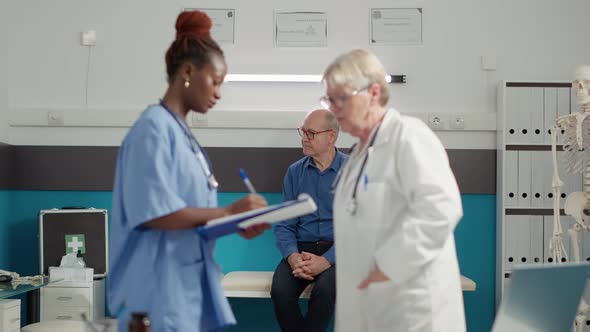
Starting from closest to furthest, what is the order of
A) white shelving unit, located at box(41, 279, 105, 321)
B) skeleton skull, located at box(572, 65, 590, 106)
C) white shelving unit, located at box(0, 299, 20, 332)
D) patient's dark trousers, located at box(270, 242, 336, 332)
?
1. white shelving unit, located at box(0, 299, 20, 332)
2. patient's dark trousers, located at box(270, 242, 336, 332)
3. skeleton skull, located at box(572, 65, 590, 106)
4. white shelving unit, located at box(41, 279, 105, 321)

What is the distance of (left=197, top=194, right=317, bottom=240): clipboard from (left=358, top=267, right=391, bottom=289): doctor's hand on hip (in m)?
0.26

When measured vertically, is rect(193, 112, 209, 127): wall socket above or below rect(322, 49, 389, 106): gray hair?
below

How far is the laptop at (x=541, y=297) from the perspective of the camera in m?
1.74

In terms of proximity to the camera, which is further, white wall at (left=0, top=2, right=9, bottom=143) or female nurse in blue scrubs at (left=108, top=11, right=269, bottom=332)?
white wall at (left=0, top=2, right=9, bottom=143)

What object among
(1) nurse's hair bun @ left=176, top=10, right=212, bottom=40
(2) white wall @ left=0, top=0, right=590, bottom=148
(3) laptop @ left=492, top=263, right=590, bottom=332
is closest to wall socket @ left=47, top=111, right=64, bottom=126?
(2) white wall @ left=0, top=0, right=590, bottom=148

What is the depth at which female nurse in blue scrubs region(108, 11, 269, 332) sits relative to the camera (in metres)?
1.91

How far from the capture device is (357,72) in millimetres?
2102

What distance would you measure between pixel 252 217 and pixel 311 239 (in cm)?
196

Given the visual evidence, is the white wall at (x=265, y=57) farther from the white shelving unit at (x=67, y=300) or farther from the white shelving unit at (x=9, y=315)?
the white shelving unit at (x=9, y=315)

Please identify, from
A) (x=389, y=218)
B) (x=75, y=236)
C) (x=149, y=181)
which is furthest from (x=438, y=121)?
(x=149, y=181)

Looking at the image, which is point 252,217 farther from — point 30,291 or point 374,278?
point 30,291

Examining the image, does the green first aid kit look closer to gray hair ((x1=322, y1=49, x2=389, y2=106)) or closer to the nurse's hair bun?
the nurse's hair bun

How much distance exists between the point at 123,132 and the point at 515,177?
7.96 ft

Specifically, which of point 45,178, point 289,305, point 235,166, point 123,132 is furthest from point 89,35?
point 289,305
